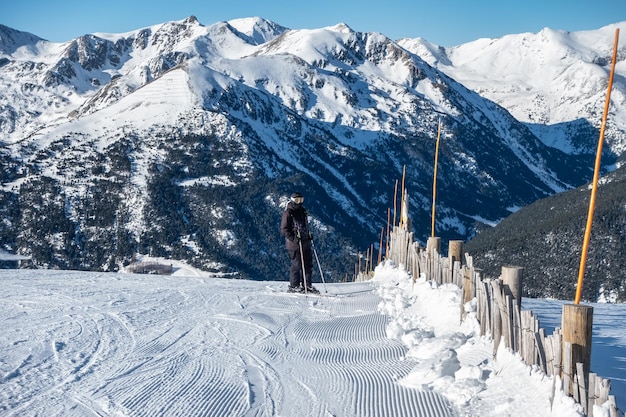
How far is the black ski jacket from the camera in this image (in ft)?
44.7

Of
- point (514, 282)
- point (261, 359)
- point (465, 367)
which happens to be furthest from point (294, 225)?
point (465, 367)

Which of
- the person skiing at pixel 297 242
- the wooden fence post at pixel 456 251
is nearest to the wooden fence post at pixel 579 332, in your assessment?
the wooden fence post at pixel 456 251

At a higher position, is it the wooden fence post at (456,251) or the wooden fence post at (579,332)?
the wooden fence post at (456,251)

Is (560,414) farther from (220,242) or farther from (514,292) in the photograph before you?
(220,242)

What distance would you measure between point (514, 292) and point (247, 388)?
10.4 feet

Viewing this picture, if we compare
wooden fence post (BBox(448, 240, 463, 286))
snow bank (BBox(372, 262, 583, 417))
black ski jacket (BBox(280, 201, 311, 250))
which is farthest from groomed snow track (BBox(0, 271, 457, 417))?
wooden fence post (BBox(448, 240, 463, 286))

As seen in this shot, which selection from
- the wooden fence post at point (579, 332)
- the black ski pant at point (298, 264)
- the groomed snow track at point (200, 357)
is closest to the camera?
the wooden fence post at point (579, 332)

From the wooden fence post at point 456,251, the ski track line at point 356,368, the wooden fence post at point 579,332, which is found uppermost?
the wooden fence post at point 456,251

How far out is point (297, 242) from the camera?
13.9 m

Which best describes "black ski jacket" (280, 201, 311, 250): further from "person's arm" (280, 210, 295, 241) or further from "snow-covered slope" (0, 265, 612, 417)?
"snow-covered slope" (0, 265, 612, 417)

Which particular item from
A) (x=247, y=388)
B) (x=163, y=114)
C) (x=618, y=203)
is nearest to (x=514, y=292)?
(x=247, y=388)

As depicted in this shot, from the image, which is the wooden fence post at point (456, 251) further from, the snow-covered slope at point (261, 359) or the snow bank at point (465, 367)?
the snow-covered slope at point (261, 359)

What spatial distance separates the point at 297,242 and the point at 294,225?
387mm

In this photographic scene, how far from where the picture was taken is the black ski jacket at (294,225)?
13.6 meters
